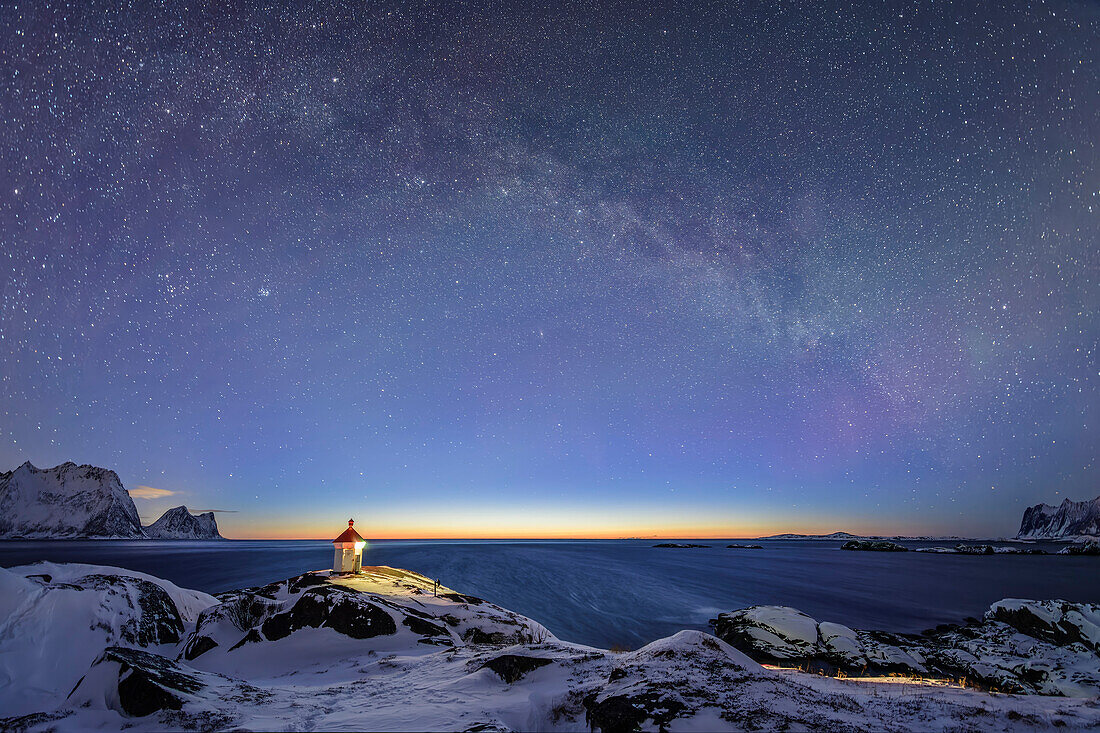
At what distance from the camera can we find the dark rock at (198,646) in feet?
57.4

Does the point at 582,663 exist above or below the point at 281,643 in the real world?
above

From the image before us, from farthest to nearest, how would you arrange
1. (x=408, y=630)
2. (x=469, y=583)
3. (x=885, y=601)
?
(x=469, y=583), (x=885, y=601), (x=408, y=630)

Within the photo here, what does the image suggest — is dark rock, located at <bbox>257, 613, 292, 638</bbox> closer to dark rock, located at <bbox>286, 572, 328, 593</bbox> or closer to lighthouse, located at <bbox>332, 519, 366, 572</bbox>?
dark rock, located at <bbox>286, 572, 328, 593</bbox>

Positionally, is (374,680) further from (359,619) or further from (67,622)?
(67,622)

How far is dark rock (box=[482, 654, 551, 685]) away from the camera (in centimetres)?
1130

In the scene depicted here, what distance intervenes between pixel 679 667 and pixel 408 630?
11.0m

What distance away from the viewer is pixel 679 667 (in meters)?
10.9

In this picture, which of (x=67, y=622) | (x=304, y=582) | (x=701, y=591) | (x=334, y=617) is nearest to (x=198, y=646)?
(x=67, y=622)

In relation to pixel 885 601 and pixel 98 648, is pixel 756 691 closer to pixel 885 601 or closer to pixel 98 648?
pixel 98 648

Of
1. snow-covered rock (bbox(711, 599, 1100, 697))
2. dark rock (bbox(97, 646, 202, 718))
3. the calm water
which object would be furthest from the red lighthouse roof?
snow-covered rock (bbox(711, 599, 1100, 697))

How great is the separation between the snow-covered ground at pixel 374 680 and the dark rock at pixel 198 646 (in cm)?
7

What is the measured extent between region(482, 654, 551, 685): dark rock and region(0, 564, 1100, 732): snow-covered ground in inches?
1.3

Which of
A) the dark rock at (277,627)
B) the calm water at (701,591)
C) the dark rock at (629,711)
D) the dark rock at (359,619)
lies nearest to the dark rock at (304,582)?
the dark rock at (277,627)

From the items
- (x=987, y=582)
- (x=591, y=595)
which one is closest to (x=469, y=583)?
(x=591, y=595)
